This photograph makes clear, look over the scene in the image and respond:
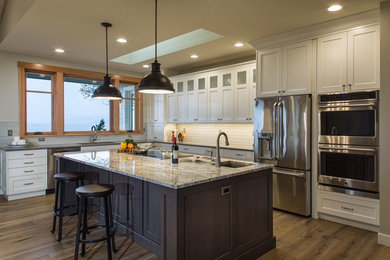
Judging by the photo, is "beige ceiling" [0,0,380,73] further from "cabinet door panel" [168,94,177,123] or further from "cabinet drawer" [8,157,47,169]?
"cabinet drawer" [8,157,47,169]

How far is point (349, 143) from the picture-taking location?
3.44 metres

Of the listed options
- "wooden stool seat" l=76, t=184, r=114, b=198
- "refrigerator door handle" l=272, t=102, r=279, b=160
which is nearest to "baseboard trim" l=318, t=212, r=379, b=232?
"refrigerator door handle" l=272, t=102, r=279, b=160

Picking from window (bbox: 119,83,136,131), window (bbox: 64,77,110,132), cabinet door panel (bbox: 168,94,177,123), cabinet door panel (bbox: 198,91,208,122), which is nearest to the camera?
cabinet door panel (bbox: 198,91,208,122)

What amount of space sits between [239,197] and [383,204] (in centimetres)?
177

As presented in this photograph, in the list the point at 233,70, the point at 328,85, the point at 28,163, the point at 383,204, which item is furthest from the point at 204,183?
the point at 28,163

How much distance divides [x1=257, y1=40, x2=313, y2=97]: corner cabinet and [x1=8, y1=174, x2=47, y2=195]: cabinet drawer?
434 centimetres

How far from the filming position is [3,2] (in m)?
4.35

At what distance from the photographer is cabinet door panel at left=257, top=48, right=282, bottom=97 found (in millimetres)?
4207

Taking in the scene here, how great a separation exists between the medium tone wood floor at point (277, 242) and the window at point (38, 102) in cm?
221

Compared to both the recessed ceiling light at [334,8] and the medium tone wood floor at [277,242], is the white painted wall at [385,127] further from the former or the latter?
the recessed ceiling light at [334,8]

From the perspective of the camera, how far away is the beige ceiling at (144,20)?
3.12m

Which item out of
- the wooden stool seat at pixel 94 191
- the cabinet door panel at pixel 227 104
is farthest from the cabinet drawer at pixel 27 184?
the cabinet door panel at pixel 227 104

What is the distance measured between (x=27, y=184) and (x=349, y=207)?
A: 5.33 meters

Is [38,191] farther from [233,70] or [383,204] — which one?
[383,204]
